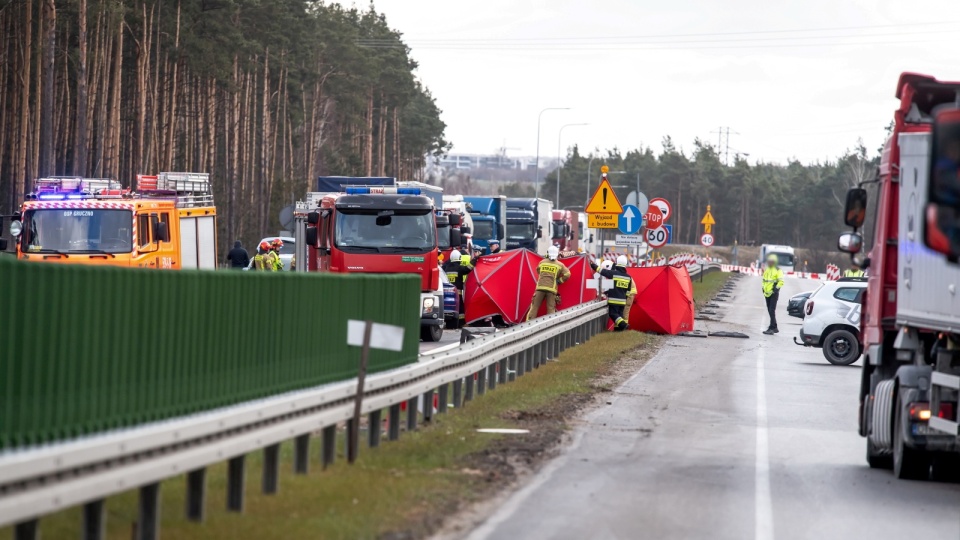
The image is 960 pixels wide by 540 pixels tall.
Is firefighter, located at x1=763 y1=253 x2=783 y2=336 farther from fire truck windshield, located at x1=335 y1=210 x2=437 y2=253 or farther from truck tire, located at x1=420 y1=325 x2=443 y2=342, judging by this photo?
fire truck windshield, located at x1=335 y1=210 x2=437 y2=253

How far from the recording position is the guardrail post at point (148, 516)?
7598mm

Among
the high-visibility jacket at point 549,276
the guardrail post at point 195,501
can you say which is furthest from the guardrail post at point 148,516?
the high-visibility jacket at point 549,276

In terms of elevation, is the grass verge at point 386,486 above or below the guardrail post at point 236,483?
below

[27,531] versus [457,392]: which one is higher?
[27,531]

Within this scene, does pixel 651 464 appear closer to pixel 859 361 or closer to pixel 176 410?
pixel 176 410

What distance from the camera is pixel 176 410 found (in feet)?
27.3

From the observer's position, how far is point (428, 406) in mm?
14125

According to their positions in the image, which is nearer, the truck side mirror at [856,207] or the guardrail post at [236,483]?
the guardrail post at [236,483]

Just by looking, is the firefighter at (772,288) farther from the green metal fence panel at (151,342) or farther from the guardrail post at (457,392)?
the green metal fence panel at (151,342)

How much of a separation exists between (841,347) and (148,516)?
63.6 feet

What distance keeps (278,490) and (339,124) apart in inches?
3498

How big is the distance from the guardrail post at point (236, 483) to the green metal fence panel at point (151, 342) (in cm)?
41

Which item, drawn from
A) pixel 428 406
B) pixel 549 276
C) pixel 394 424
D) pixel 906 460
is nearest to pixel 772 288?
pixel 549 276

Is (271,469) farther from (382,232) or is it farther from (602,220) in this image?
(602,220)
